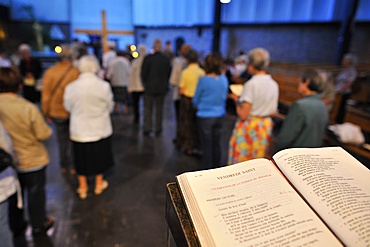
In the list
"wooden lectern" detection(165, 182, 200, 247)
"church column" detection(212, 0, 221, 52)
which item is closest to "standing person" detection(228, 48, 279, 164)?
"wooden lectern" detection(165, 182, 200, 247)

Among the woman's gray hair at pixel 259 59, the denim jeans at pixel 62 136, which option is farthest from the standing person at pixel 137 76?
the woman's gray hair at pixel 259 59

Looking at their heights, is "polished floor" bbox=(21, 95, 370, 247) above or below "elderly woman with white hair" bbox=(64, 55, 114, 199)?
below

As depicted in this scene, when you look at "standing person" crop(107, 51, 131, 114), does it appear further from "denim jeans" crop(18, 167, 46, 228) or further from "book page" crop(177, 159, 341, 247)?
"book page" crop(177, 159, 341, 247)

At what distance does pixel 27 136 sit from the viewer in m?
1.94

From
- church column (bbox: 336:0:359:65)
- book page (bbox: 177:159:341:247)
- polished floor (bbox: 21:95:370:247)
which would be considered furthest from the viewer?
church column (bbox: 336:0:359:65)

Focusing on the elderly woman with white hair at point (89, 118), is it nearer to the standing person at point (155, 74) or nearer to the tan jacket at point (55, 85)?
the tan jacket at point (55, 85)

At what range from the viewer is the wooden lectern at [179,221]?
619mm

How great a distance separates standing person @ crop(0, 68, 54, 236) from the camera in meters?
1.82

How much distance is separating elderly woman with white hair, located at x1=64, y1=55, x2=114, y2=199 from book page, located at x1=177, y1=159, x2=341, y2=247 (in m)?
1.95

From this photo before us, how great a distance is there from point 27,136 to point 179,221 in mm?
1709

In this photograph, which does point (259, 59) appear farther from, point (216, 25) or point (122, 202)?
point (216, 25)

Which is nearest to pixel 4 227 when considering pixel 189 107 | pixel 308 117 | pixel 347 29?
pixel 308 117

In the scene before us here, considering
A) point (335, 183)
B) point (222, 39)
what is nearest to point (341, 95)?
point (335, 183)

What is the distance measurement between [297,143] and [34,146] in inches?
79.1
